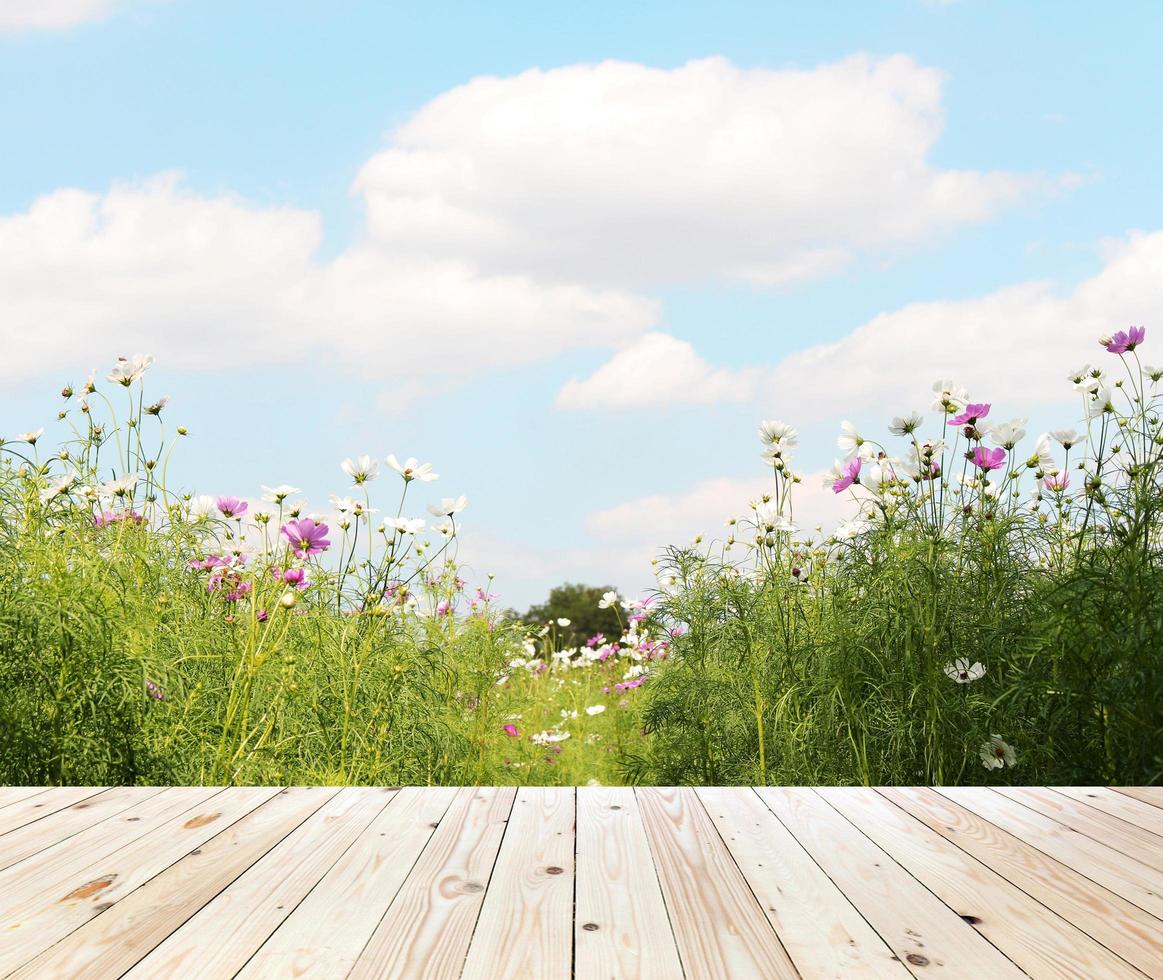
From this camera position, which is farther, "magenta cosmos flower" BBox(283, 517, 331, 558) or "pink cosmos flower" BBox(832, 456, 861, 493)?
"pink cosmos flower" BBox(832, 456, 861, 493)

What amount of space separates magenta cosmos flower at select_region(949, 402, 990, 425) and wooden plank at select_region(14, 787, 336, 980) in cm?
273

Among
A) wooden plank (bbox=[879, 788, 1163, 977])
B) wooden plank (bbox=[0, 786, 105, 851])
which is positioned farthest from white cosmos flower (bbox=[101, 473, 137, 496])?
wooden plank (bbox=[879, 788, 1163, 977])

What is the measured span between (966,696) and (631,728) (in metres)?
2.66

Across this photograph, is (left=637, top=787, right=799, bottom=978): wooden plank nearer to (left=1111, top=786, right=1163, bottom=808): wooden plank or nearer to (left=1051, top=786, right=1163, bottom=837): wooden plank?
(left=1051, top=786, right=1163, bottom=837): wooden plank

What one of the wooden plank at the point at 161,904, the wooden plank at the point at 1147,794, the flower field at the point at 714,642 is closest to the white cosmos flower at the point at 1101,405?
the flower field at the point at 714,642

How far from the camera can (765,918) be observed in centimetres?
180

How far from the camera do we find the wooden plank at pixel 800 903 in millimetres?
1617

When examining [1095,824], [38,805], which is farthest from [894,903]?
[38,805]

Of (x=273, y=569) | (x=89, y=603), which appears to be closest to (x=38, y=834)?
(x=89, y=603)

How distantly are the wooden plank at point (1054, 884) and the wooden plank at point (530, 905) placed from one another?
0.88 m

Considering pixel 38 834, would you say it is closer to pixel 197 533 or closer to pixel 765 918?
pixel 765 918

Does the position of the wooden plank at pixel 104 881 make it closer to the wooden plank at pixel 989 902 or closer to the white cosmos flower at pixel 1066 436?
the wooden plank at pixel 989 902

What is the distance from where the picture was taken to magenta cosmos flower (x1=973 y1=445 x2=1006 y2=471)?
13.1ft

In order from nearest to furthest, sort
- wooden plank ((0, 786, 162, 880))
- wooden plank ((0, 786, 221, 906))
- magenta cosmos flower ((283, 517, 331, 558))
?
wooden plank ((0, 786, 221, 906)) → wooden plank ((0, 786, 162, 880)) → magenta cosmos flower ((283, 517, 331, 558))
